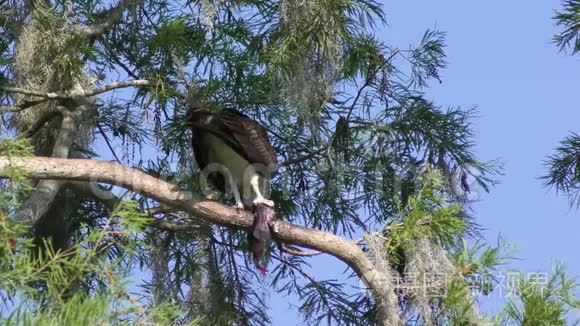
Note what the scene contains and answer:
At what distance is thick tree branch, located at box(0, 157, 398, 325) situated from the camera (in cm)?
464

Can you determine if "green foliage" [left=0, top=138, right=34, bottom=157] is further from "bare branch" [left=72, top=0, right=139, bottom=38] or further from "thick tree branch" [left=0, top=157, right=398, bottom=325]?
"bare branch" [left=72, top=0, right=139, bottom=38]

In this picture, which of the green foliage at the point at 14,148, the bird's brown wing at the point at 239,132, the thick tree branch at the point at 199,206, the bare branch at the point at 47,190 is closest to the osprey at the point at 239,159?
the bird's brown wing at the point at 239,132

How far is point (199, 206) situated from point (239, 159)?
53cm

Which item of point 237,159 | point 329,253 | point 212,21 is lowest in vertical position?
point 329,253

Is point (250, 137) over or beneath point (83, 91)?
beneath

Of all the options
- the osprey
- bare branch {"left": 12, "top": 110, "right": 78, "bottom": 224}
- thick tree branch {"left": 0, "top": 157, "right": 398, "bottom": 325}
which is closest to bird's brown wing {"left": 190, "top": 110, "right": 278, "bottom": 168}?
the osprey

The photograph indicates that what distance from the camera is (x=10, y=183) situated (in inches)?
174

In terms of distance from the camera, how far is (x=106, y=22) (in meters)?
5.45

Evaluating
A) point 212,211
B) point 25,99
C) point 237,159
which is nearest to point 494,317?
point 212,211

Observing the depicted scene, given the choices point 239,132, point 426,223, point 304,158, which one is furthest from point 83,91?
point 426,223

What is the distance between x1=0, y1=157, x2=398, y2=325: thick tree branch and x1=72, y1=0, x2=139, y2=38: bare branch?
26.0 inches

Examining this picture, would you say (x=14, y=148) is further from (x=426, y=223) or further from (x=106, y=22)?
(x=426, y=223)

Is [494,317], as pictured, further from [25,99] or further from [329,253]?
[25,99]

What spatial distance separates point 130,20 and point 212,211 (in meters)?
1.22
